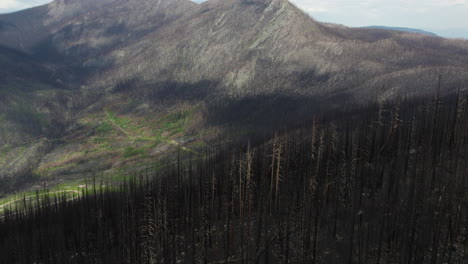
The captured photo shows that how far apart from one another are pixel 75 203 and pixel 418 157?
10544 cm

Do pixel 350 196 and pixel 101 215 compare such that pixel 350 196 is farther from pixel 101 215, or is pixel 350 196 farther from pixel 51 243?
pixel 51 243

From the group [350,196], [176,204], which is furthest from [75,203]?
[350,196]

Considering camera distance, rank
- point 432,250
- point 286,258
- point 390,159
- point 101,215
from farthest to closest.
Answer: point 101,215, point 390,159, point 286,258, point 432,250

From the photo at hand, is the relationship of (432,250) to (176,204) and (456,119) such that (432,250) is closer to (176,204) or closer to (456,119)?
(456,119)

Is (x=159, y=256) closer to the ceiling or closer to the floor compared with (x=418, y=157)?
closer to the floor

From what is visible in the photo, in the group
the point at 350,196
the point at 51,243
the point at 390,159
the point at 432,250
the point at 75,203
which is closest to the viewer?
the point at 432,250

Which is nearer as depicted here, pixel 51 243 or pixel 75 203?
pixel 51 243

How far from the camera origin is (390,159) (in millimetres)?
76125

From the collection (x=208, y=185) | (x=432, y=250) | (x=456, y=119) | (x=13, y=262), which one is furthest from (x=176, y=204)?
(x=456, y=119)

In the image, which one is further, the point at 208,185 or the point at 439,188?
the point at 208,185

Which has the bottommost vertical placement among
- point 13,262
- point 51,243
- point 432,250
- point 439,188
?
point 13,262

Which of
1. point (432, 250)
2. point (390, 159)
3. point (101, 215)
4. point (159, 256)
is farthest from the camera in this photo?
point (101, 215)

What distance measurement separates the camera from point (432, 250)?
49125mm

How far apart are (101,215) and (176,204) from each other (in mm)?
27987
